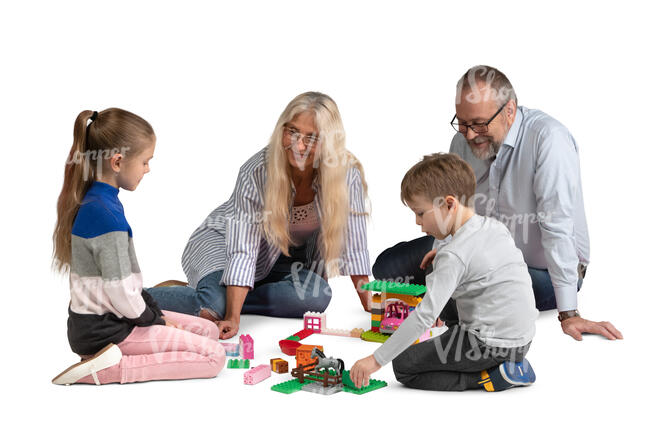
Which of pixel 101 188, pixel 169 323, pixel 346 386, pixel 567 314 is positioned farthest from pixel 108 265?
pixel 567 314

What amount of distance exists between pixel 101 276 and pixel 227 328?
39.0 inches

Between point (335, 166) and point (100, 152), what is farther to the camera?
point (335, 166)

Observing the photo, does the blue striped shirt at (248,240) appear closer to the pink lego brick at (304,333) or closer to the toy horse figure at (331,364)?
the pink lego brick at (304,333)

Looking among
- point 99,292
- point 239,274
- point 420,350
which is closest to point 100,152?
point 99,292

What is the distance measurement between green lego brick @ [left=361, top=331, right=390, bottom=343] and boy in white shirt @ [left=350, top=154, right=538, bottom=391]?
693 mm

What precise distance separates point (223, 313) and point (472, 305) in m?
1.59

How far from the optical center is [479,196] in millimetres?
Result: 5027

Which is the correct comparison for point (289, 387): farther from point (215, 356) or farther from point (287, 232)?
point (287, 232)

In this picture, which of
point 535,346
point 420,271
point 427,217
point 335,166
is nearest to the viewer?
point 427,217

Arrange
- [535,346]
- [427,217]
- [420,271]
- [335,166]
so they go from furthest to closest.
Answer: [420,271]
[335,166]
[535,346]
[427,217]

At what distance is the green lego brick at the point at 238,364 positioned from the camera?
4.18 metres

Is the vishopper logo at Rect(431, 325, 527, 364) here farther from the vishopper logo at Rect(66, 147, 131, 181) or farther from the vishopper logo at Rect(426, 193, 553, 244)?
the vishopper logo at Rect(66, 147, 131, 181)

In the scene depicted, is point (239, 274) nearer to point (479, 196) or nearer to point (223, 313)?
point (223, 313)

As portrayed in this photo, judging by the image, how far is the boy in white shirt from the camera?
3.59m
